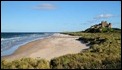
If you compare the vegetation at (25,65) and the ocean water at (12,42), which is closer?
the vegetation at (25,65)

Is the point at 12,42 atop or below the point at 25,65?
below

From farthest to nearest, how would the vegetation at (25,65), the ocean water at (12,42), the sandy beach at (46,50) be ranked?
1. the ocean water at (12,42)
2. the sandy beach at (46,50)
3. the vegetation at (25,65)

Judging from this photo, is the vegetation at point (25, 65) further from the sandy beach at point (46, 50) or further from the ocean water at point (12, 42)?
the ocean water at point (12, 42)

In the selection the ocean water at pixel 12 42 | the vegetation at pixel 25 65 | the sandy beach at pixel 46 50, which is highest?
the vegetation at pixel 25 65

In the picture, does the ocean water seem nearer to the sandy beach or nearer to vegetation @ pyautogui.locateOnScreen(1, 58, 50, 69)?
the sandy beach

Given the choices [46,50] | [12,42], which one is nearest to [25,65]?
[46,50]

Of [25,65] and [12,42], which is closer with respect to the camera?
[25,65]

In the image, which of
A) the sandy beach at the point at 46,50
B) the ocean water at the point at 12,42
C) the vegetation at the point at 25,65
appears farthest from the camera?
the ocean water at the point at 12,42

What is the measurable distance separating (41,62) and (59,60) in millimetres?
1917

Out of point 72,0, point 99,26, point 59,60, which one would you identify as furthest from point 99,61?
point 99,26

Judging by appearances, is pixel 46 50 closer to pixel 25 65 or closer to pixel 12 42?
pixel 25 65

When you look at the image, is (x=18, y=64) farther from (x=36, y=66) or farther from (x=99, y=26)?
(x=99, y=26)

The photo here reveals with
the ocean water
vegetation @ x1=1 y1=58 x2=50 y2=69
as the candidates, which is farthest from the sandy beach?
vegetation @ x1=1 y1=58 x2=50 y2=69

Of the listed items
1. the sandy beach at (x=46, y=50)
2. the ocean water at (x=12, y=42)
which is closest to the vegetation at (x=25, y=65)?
the sandy beach at (x=46, y=50)
